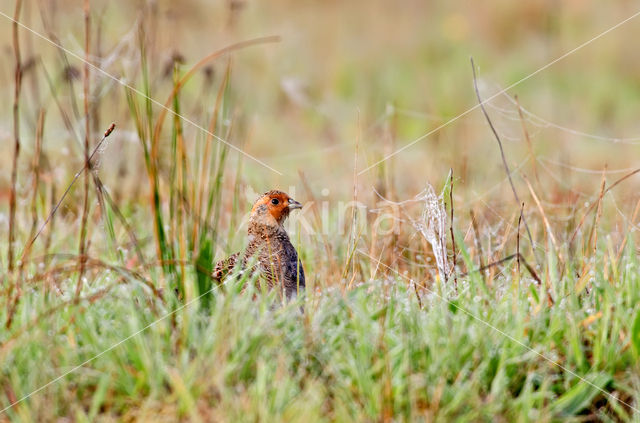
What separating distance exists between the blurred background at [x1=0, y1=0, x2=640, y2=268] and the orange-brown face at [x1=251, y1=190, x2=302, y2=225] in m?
1.82

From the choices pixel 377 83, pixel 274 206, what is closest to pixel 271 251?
pixel 274 206

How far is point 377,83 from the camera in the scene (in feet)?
30.2

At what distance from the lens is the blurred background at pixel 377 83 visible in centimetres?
639

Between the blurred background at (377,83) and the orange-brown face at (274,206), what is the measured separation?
1.82m

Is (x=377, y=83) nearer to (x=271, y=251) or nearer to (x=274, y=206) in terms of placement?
(x=274, y=206)

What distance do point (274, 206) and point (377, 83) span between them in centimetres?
603

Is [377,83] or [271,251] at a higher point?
[377,83]

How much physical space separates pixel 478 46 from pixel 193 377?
8.88 meters

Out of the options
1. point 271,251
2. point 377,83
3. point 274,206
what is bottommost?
point 271,251

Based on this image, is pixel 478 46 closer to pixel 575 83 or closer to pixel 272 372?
pixel 575 83

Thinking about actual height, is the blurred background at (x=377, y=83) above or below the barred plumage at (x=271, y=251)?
above

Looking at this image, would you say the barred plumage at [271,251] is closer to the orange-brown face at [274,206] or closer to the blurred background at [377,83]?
the orange-brown face at [274,206]

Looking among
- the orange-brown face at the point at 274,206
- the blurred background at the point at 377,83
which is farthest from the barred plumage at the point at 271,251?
the blurred background at the point at 377,83

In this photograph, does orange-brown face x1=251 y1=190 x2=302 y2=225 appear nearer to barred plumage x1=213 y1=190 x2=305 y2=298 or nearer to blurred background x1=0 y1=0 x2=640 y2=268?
barred plumage x1=213 y1=190 x2=305 y2=298
